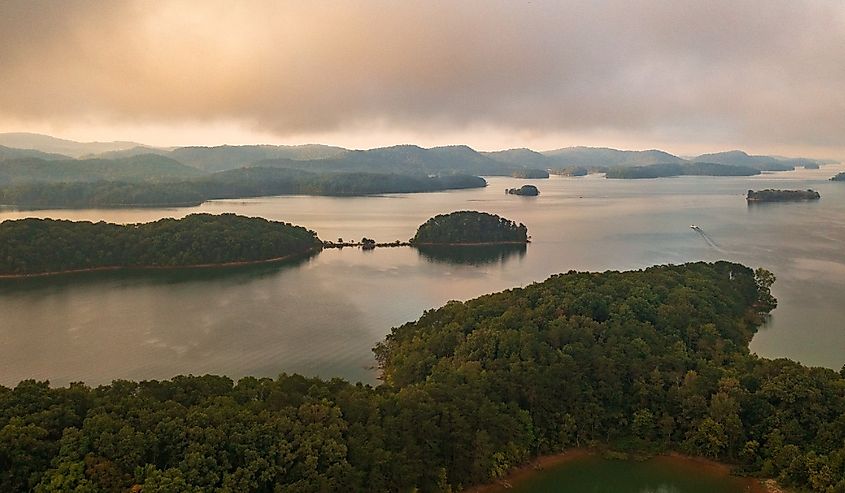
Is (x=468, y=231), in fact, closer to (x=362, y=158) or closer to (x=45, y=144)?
(x=362, y=158)

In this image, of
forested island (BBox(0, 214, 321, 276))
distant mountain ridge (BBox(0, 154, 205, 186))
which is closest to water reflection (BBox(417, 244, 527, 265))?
forested island (BBox(0, 214, 321, 276))

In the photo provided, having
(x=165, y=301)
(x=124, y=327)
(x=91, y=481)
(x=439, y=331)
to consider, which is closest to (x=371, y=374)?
(x=439, y=331)

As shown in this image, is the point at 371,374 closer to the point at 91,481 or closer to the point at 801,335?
the point at 91,481

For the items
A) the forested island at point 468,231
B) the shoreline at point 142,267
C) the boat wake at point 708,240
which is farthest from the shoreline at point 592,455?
the forested island at point 468,231

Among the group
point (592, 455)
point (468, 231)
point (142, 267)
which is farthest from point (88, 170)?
point (592, 455)

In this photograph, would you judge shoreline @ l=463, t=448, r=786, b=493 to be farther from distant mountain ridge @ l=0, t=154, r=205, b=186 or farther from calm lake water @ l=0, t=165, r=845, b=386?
distant mountain ridge @ l=0, t=154, r=205, b=186

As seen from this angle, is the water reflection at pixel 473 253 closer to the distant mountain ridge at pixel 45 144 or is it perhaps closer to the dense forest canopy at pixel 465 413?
the dense forest canopy at pixel 465 413

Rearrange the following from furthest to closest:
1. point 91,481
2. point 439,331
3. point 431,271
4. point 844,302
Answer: point 431,271, point 844,302, point 439,331, point 91,481
